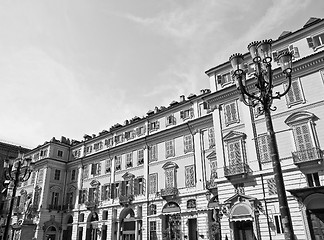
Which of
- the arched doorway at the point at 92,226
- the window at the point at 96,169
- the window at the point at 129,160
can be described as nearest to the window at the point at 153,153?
the window at the point at 129,160

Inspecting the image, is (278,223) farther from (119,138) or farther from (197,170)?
(119,138)

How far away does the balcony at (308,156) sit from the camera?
17.1 m

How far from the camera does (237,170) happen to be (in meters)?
20.2

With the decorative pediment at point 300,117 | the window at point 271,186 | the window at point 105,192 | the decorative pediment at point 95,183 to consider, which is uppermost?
the decorative pediment at point 300,117

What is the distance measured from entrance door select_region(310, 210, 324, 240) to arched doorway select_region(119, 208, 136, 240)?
62.4 ft

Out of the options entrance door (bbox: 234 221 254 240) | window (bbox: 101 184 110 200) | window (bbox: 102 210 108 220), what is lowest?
entrance door (bbox: 234 221 254 240)

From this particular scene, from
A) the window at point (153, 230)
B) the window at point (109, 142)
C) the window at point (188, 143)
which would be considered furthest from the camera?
the window at point (109, 142)

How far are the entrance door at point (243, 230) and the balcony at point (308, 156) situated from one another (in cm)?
560

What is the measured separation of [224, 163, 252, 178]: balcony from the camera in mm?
19861

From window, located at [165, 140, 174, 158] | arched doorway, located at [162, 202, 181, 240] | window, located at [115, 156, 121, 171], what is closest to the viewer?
arched doorway, located at [162, 202, 181, 240]

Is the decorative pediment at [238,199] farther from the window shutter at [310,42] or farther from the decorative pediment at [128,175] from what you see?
the decorative pediment at [128,175]

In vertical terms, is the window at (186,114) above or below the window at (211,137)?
above

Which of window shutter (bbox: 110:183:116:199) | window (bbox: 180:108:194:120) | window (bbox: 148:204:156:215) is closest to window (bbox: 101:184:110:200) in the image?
window shutter (bbox: 110:183:116:199)

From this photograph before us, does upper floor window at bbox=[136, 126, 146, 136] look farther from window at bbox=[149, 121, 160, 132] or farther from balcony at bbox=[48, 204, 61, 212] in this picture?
balcony at bbox=[48, 204, 61, 212]
